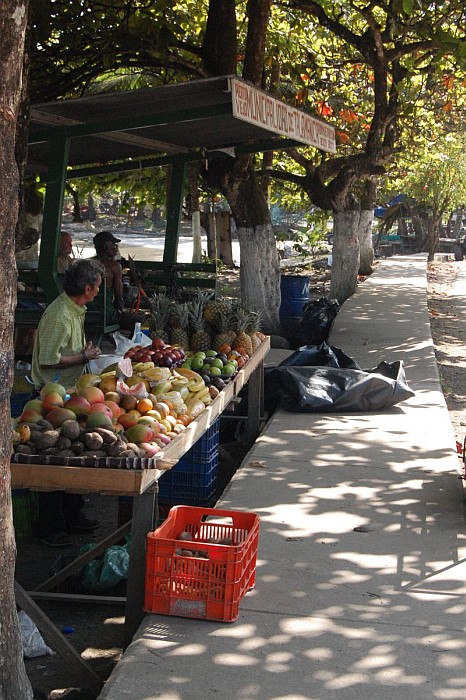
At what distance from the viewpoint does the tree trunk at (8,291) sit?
297cm

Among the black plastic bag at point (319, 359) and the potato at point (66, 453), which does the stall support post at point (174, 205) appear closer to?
the black plastic bag at point (319, 359)

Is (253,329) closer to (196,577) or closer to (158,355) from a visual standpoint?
(158,355)

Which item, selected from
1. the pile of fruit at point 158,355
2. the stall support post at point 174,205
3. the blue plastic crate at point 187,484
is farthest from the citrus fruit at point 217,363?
the stall support post at point 174,205

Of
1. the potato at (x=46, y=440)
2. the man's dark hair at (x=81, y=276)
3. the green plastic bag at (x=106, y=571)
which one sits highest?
the man's dark hair at (x=81, y=276)

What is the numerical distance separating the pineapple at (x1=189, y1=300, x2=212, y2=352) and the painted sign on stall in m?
1.74

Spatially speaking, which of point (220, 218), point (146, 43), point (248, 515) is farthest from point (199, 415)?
point (220, 218)

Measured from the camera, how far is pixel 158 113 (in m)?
7.73

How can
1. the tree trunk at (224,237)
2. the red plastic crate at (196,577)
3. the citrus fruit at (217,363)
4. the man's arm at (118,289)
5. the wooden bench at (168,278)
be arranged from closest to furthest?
the red plastic crate at (196,577) < the citrus fruit at (217,363) < the man's arm at (118,289) < the wooden bench at (168,278) < the tree trunk at (224,237)

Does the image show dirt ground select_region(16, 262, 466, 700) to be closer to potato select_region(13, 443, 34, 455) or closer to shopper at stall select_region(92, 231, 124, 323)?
potato select_region(13, 443, 34, 455)

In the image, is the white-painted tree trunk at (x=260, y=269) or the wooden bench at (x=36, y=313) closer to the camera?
the wooden bench at (x=36, y=313)

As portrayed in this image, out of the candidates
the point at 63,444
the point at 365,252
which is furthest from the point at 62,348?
the point at 365,252

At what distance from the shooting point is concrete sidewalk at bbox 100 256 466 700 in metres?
3.66

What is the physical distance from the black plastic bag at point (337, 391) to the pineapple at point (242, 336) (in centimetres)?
92

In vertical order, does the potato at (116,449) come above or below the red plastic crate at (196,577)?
above
